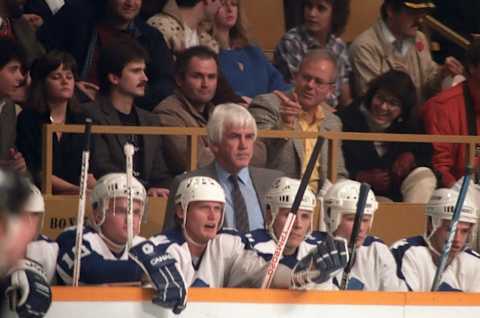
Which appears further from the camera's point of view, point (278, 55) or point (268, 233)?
point (278, 55)

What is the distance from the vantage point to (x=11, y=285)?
7527mm

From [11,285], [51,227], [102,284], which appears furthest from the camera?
[51,227]

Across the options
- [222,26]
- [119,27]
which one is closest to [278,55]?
[222,26]

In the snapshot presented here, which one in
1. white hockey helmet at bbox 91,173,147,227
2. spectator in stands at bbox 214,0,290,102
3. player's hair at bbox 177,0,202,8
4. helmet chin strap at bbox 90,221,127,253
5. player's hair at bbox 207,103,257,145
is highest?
player's hair at bbox 177,0,202,8

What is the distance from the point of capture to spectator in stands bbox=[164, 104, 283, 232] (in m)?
9.04

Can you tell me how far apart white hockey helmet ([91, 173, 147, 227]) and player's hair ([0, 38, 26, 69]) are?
3.73 feet

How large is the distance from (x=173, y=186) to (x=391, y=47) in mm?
2479

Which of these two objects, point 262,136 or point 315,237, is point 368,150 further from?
point 315,237

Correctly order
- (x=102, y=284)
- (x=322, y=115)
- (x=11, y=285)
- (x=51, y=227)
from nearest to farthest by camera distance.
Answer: (x=11, y=285) → (x=102, y=284) → (x=51, y=227) → (x=322, y=115)

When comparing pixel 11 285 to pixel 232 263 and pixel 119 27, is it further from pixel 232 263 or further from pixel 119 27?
pixel 119 27

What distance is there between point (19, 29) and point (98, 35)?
40 cm

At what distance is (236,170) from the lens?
9.14 m

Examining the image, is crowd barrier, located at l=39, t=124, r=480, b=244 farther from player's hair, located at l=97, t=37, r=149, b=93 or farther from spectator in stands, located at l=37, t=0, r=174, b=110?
spectator in stands, located at l=37, t=0, r=174, b=110

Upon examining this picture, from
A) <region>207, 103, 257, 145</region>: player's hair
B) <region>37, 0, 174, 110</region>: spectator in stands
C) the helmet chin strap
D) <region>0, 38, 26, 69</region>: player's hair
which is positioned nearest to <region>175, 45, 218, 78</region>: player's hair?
<region>37, 0, 174, 110</region>: spectator in stands
